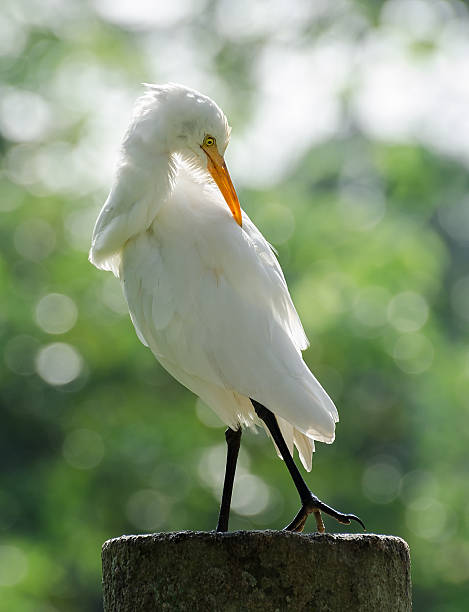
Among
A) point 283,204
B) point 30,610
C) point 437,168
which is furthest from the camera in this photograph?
point 437,168

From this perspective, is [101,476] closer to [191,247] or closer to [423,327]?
[423,327]

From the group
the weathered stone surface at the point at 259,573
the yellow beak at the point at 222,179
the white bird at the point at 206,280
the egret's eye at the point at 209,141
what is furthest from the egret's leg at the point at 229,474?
the egret's eye at the point at 209,141

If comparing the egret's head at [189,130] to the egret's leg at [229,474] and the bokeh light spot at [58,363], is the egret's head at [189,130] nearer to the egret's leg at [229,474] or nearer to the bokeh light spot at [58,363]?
the egret's leg at [229,474]

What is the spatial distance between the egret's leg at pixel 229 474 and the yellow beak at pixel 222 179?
677 mm

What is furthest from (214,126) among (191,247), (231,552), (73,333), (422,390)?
(422,390)

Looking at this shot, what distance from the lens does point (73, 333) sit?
806 centimetres

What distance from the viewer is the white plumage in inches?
114

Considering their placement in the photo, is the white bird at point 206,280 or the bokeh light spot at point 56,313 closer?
the white bird at point 206,280

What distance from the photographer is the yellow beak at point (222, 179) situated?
10.3 feet

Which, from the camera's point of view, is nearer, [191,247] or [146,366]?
[191,247]

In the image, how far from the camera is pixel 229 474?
3.12 metres

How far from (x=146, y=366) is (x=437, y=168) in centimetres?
396

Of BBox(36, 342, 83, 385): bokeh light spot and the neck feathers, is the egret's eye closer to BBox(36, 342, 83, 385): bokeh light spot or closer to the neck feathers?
the neck feathers

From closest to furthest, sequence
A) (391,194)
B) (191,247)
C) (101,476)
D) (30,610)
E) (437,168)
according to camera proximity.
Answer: (191,247)
(30,610)
(101,476)
(437,168)
(391,194)
